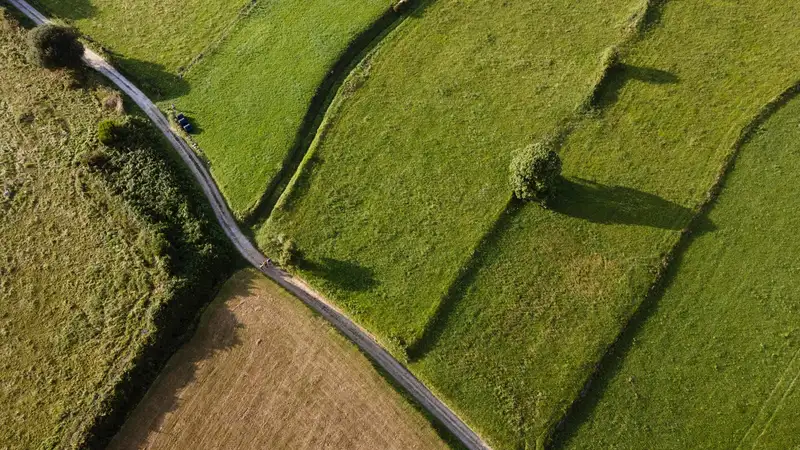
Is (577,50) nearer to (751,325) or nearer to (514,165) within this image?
(514,165)

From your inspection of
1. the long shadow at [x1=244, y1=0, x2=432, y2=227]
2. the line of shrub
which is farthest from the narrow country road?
the long shadow at [x1=244, y1=0, x2=432, y2=227]

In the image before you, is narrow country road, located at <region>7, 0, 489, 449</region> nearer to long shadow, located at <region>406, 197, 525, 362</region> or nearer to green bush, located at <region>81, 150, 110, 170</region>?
long shadow, located at <region>406, 197, 525, 362</region>

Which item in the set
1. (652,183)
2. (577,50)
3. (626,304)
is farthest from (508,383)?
(577,50)

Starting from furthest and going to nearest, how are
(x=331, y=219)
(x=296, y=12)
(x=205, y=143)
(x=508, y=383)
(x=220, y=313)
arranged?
(x=296, y=12) < (x=205, y=143) < (x=331, y=219) < (x=220, y=313) < (x=508, y=383)

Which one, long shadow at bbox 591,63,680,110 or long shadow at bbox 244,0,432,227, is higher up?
long shadow at bbox 244,0,432,227

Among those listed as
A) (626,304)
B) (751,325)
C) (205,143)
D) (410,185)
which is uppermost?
(205,143)

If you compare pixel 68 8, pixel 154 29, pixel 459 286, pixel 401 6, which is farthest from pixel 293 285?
pixel 68 8

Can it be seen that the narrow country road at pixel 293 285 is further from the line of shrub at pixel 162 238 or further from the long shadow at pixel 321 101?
the long shadow at pixel 321 101
